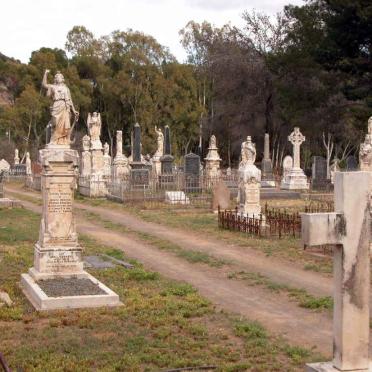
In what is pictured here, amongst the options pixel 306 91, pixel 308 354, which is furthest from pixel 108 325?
pixel 306 91

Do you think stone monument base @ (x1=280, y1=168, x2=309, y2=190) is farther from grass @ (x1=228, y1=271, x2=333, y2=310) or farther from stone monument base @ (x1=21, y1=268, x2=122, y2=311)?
stone monument base @ (x1=21, y1=268, x2=122, y2=311)

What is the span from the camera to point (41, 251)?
35.0ft

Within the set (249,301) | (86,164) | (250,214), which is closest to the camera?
(249,301)

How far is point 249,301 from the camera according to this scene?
9.98 m

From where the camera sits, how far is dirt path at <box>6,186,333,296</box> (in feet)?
37.5

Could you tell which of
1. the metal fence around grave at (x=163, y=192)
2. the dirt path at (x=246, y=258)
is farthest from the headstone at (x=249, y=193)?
the metal fence around grave at (x=163, y=192)

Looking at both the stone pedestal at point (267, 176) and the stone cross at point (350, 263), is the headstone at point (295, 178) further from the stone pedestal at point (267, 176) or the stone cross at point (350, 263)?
the stone cross at point (350, 263)

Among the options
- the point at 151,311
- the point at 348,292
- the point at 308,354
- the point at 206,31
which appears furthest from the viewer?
the point at 206,31

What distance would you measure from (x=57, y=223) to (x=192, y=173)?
2205cm

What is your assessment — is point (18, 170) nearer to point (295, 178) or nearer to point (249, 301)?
point (295, 178)

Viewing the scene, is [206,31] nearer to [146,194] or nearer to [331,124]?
[331,124]

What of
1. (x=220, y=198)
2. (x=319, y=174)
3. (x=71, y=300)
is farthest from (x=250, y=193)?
(x=319, y=174)

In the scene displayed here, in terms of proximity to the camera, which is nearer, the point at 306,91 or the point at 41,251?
the point at 41,251

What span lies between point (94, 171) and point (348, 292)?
29301 millimetres
